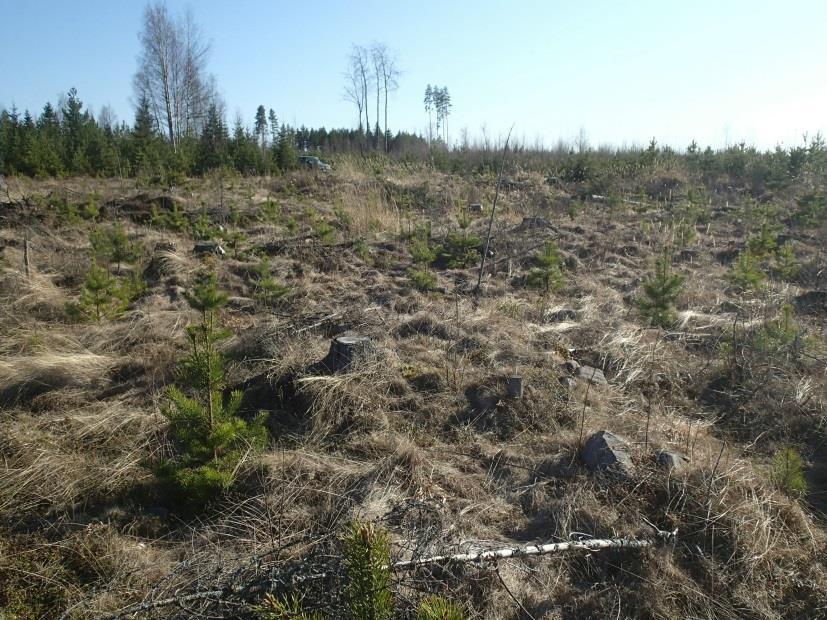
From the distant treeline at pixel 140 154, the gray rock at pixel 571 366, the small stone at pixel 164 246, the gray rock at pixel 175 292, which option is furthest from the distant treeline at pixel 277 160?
the gray rock at pixel 571 366

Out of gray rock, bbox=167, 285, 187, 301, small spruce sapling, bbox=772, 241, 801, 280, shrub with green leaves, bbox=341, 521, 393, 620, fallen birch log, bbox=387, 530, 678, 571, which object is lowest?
fallen birch log, bbox=387, 530, 678, 571

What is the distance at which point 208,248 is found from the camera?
26.2ft

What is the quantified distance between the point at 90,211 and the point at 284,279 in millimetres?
4054

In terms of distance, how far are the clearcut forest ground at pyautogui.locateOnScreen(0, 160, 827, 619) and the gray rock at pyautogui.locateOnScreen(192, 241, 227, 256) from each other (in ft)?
1.21

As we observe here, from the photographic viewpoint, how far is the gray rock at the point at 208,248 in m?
7.90

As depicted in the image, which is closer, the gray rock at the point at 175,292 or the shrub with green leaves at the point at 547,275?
the shrub with green leaves at the point at 547,275

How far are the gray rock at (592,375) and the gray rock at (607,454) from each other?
0.91 meters

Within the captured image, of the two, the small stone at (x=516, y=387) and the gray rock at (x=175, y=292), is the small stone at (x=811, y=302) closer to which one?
the small stone at (x=516, y=387)

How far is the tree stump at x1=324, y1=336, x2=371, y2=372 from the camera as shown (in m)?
4.05

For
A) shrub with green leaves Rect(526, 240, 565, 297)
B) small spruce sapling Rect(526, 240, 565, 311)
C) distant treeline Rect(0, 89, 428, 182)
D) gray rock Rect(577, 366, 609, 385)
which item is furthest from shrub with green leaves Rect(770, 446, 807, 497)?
distant treeline Rect(0, 89, 428, 182)

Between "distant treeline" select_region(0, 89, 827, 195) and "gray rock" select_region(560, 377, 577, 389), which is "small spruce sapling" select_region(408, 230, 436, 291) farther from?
"distant treeline" select_region(0, 89, 827, 195)

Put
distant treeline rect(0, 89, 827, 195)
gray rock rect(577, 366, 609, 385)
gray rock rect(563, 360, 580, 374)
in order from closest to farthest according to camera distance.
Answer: gray rock rect(577, 366, 609, 385) → gray rock rect(563, 360, 580, 374) → distant treeline rect(0, 89, 827, 195)

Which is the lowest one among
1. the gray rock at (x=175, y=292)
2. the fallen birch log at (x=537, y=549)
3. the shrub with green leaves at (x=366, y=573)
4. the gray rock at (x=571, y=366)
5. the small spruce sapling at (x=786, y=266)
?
the fallen birch log at (x=537, y=549)

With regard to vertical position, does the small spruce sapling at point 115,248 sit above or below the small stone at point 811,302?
above
